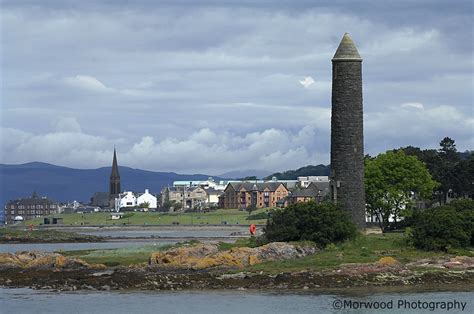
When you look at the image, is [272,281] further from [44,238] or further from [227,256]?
[44,238]

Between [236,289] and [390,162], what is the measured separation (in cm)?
3501

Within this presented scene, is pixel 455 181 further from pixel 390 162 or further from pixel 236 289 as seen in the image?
pixel 236 289

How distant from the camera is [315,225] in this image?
62.1 metres

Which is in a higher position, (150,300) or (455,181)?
(455,181)

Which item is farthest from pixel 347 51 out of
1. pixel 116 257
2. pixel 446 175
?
pixel 446 175

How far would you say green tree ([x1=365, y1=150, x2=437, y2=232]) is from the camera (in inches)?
3302

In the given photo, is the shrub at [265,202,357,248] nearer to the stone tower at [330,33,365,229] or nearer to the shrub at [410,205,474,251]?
the stone tower at [330,33,365,229]

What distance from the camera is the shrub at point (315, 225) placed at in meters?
61.9

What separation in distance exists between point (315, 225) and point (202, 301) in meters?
14.1

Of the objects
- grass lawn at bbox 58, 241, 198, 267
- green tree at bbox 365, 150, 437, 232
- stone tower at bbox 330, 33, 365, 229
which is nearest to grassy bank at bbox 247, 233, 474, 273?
stone tower at bbox 330, 33, 365, 229

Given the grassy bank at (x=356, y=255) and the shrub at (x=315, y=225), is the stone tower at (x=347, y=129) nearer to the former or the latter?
the shrub at (x=315, y=225)

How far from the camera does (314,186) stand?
192m

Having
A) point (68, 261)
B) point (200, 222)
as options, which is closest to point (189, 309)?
point (68, 261)

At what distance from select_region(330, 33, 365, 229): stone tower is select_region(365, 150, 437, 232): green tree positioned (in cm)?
1791
